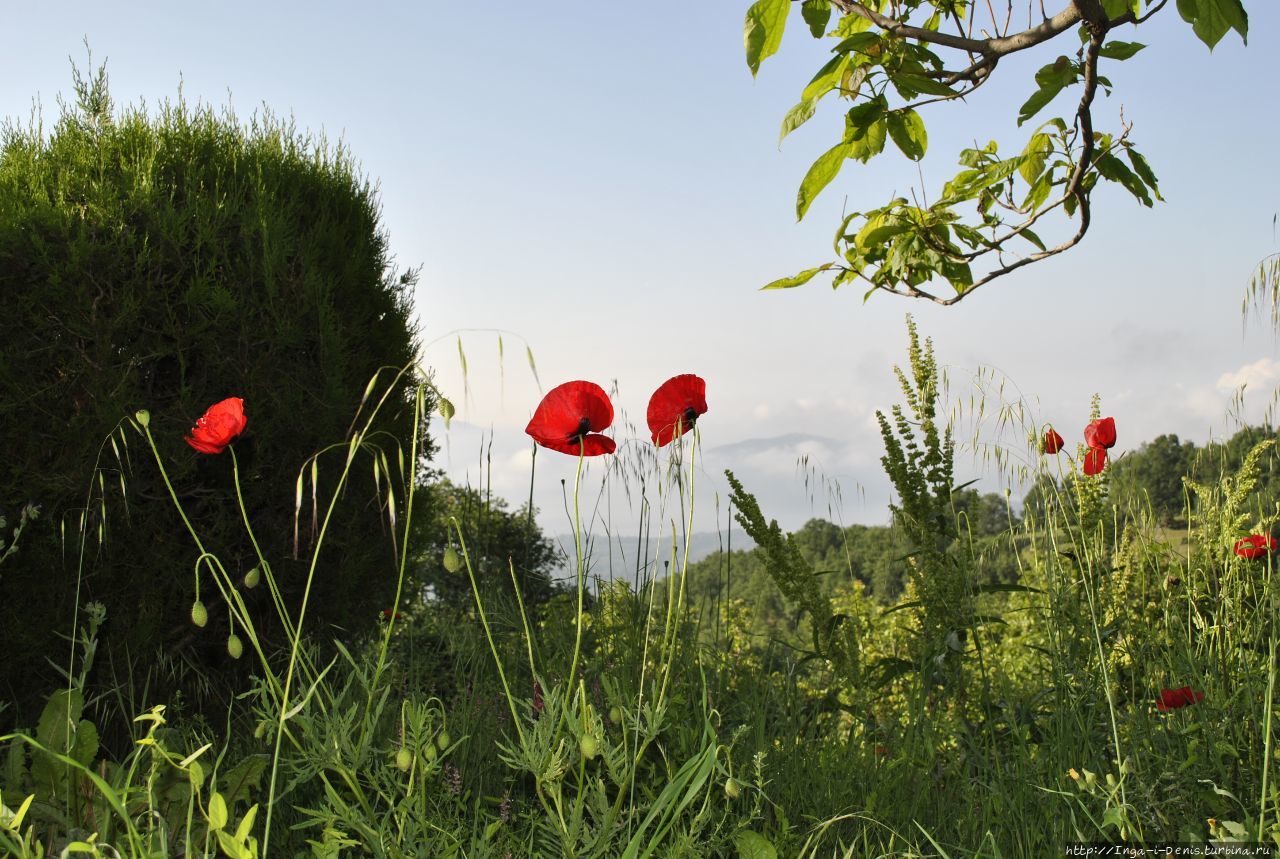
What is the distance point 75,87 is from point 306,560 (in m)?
2.64

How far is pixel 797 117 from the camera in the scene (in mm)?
2469

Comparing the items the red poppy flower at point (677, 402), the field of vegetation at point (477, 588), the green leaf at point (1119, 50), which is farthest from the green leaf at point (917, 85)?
the red poppy flower at point (677, 402)

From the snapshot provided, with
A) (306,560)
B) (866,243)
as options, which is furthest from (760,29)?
(306,560)

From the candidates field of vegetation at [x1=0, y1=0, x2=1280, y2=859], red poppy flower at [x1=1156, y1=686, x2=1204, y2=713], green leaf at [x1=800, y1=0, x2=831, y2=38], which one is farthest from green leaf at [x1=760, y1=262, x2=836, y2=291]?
red poppy flower at [x1=1156, y1=686, x2=1204, y2=713]

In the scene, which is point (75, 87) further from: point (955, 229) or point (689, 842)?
point (689, 842)

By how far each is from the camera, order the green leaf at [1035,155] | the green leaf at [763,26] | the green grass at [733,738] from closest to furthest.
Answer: the green grass at [733,738] < the green leaf at [763,26] < the green leaf at [1035,155]

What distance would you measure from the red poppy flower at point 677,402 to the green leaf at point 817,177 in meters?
0.66

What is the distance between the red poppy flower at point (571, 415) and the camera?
199 centimetres

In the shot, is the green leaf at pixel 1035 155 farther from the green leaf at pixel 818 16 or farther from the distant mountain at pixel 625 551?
the distant mountain at pixel 625 551

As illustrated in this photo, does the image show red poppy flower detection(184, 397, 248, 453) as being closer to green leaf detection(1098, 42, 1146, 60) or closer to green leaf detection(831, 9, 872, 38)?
green leaf detection(831, 9, 872, 38)

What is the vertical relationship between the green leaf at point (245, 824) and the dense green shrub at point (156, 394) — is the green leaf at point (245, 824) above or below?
below

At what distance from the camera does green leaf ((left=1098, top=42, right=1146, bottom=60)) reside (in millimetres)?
2510

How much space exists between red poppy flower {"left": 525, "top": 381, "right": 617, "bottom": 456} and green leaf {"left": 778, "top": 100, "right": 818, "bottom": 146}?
35.8 inches

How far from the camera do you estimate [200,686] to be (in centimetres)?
377
